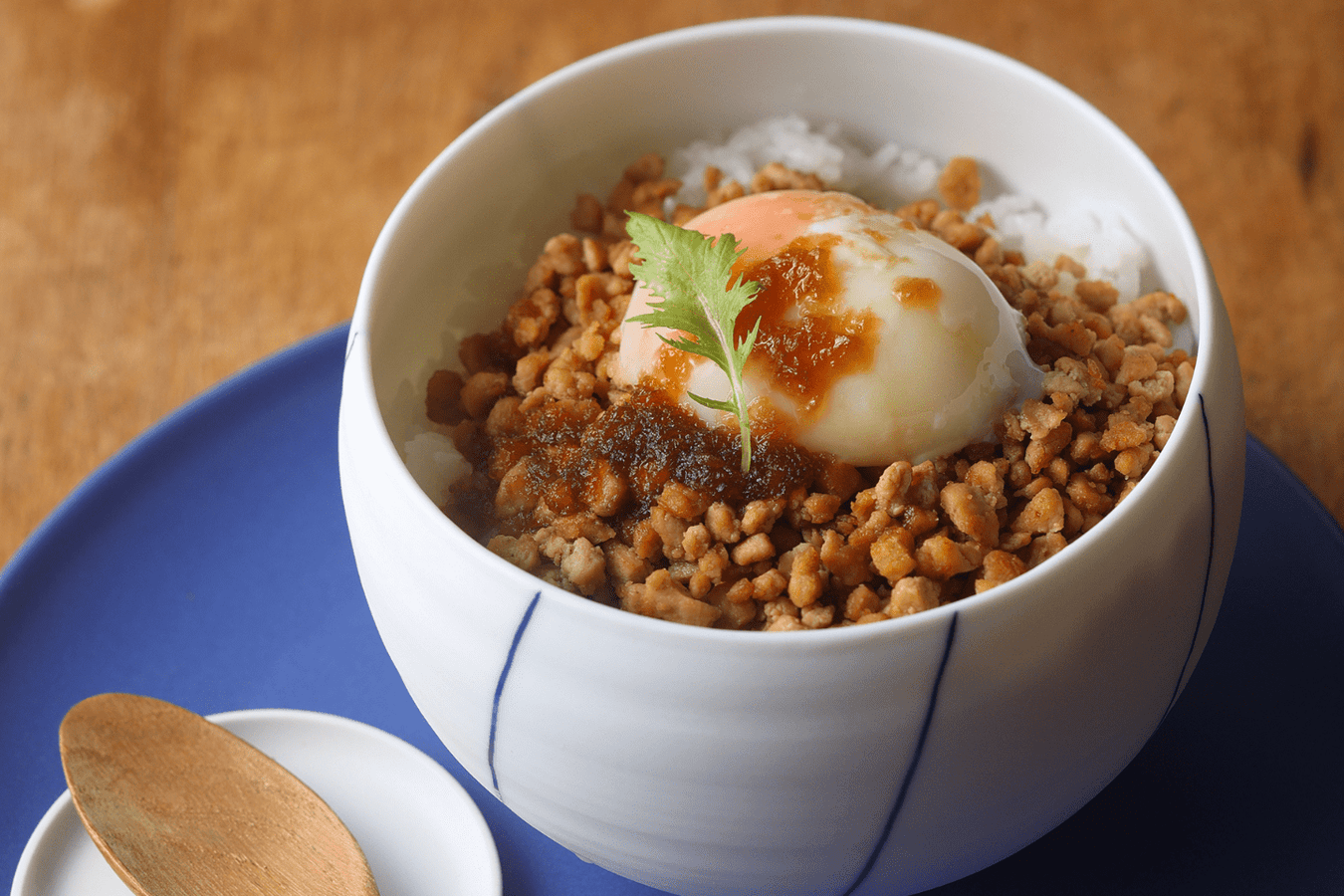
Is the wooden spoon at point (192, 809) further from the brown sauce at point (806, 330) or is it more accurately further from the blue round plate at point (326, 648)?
the brown sauce at point (806, 330)

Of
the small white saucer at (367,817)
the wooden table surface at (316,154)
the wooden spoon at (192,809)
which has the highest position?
the wooden table surface at (316,154)

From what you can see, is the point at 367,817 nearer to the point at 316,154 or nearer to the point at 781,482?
the point at 781,482

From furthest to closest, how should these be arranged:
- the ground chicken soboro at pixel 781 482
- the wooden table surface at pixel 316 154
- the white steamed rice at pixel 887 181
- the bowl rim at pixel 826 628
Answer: the wooden table surface at pixel 316 154 < the white steamed rice at pixel 887 181 < the ground chicken soboro at pixel 781 482 < the bowl rim at pixel 826 628

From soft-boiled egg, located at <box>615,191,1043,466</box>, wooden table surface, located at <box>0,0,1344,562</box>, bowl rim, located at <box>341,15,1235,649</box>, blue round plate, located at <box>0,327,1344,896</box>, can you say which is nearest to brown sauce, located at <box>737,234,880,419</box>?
soft-boiled egg, located at <box>615,191,1043,466</box>

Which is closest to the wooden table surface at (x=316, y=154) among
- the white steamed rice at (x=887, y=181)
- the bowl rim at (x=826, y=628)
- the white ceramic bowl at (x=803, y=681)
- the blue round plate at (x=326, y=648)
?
the blue round plate at (x=326, y=648)

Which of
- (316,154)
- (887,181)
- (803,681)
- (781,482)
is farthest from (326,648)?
(316,154)

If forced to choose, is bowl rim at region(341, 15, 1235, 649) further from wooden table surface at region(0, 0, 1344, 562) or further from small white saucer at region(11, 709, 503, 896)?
wooden table surface at region(0, 0, 1344, 562)

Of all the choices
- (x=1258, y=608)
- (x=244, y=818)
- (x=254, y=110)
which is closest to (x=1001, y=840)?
(x=1258, y=608)
